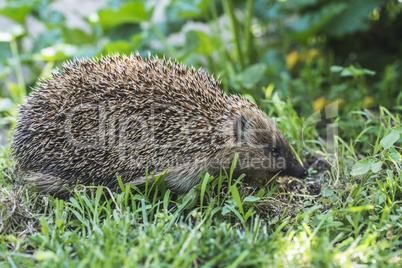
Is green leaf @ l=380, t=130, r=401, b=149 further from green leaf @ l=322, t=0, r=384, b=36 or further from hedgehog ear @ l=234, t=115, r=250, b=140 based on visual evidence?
green leaf @ l=322, t=0, r=384, b=36

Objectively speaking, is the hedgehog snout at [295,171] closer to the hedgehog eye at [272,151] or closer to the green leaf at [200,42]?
the hedgehog eye at [272,151]

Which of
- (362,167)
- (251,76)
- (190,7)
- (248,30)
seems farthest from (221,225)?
(248,30)

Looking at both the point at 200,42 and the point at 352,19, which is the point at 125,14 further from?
the point at 352,19

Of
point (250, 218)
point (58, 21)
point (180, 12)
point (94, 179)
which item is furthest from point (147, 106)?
point (58, 21)

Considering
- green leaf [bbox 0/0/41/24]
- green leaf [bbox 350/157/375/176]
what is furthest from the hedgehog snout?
green leaf [bbox 0/0/41/24]

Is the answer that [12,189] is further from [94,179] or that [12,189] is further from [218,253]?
[218,253]
